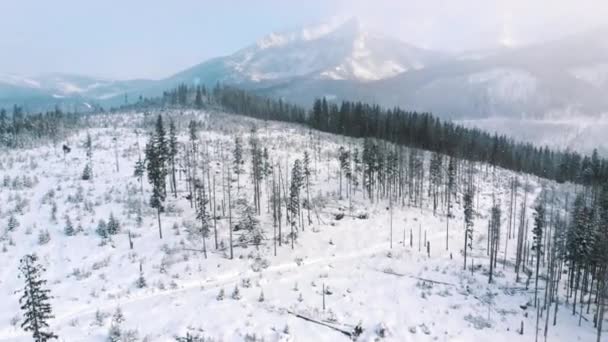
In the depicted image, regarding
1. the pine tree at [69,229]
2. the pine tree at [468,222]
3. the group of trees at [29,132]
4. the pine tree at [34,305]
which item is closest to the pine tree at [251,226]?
the pine tree at [69,229]

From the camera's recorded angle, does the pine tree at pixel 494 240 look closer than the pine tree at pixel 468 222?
Yes

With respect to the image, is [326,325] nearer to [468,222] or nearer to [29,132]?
[468,222]

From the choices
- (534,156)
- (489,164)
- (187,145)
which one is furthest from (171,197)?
(534,156)

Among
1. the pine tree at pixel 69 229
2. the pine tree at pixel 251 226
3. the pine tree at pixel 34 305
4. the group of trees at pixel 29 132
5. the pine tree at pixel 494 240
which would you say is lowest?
the pine tree at pixel 494 240

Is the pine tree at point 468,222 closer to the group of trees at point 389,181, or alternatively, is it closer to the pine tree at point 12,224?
the group of trees at point 389,181

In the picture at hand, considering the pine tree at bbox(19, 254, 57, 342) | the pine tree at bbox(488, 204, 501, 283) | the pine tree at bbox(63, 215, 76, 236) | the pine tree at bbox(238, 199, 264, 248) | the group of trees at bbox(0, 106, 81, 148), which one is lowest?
the pine tree at bbox(488, 204, 501, 283)

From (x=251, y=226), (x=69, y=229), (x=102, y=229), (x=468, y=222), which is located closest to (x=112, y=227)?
(x=102, y=229)

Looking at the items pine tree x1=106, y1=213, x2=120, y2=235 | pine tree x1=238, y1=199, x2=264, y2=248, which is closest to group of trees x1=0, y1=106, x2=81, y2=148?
pine tree x1=106, y1=213, x2=120, y2=235

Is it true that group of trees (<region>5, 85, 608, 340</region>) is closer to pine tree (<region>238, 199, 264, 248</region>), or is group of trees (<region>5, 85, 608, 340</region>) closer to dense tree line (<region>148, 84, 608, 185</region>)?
pine tree (<region>238, 199, 264, 248</region>)

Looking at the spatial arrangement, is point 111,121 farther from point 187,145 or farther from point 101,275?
point 101,275

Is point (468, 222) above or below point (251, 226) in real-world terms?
below
